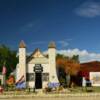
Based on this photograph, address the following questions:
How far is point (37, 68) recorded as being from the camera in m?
52.7

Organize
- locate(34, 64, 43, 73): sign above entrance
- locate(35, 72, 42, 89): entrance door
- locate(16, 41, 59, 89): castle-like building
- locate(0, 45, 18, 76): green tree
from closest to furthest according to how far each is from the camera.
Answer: locate(16, 41, 59, 89): castle-like building
locate(34, 64, 43, 73): sign above entrance
locate(35, 72, 42, 89): entrance door
locate(0, 45, 18, 76): green tree

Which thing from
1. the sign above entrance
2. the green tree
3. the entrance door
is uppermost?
the green tree

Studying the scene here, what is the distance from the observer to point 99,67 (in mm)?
67938

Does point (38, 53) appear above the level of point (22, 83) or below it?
above

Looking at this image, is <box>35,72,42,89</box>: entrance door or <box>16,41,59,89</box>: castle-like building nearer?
<box>16,41,59,89</box>: castle-like building

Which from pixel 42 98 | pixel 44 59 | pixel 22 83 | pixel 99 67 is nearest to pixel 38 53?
pixel 44 59

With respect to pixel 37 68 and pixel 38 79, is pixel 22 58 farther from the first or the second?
pixel 38 79

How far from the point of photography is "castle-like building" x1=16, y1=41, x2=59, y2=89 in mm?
52344

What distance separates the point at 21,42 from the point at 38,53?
3068 millimetres

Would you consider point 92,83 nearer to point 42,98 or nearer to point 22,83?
point 22,83

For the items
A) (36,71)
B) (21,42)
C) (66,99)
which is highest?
(21,42)

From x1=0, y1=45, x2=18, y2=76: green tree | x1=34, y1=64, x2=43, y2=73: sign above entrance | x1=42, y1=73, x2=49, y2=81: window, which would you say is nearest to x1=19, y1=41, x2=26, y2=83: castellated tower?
x1=34, y1=64, x2=43, y2=73: sign above entrance

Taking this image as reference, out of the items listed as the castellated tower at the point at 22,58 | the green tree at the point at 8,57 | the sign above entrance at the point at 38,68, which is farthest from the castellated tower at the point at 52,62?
the green tree at the point at 8,57

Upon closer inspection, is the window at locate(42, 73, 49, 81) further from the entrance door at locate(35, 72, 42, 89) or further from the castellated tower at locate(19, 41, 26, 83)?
the castellated tower at locate(19, 41, 26, 83)
